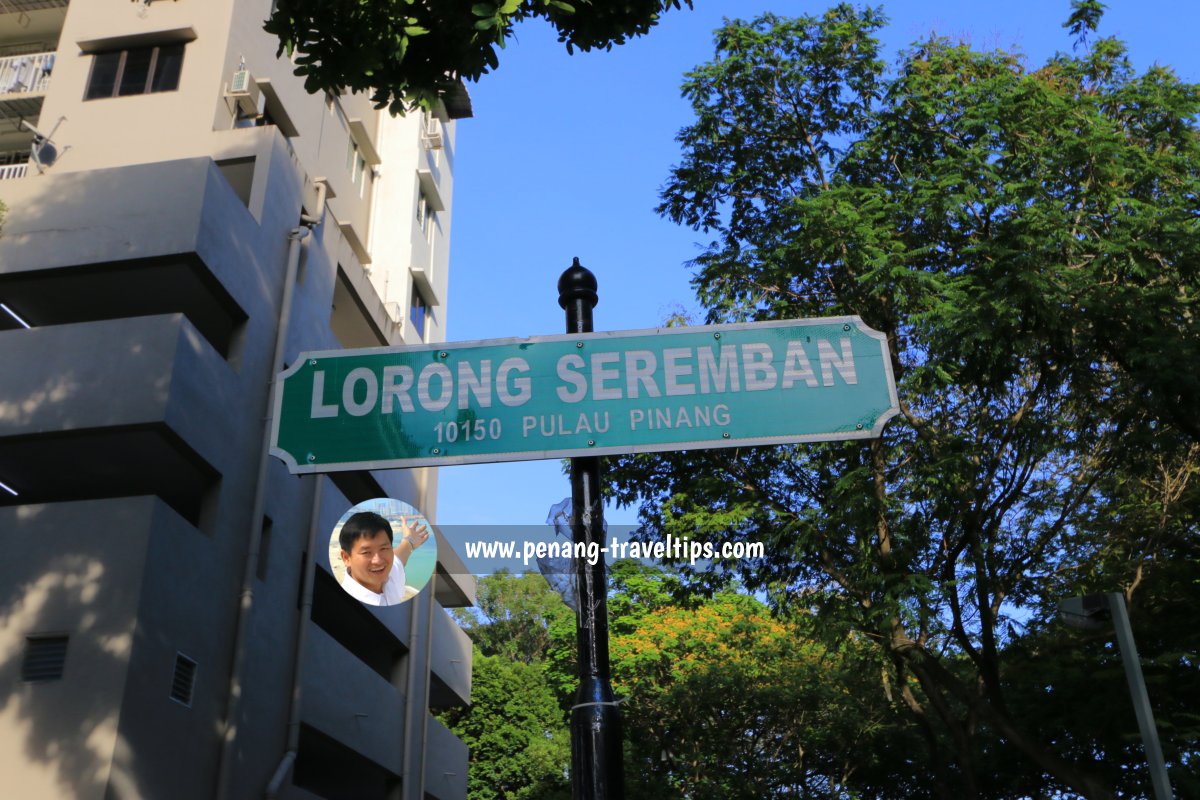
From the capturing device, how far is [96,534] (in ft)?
38.7

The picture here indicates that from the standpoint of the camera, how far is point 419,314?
82.8 feet

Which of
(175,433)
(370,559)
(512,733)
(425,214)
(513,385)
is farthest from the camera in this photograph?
(512,733)

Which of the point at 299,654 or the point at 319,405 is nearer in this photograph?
the point at 319,405

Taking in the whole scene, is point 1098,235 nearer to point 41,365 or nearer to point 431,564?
point 431,564

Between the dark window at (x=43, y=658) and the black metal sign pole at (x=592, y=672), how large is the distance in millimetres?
9782

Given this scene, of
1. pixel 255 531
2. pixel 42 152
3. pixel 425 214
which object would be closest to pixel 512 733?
pixel 425 214

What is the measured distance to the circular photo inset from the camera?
15.1 feet

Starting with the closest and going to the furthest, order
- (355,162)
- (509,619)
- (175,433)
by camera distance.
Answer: (175,433), (355,162), (509,619)

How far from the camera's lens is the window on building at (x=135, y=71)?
17562 millimetres

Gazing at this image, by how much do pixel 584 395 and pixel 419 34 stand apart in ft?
10.3

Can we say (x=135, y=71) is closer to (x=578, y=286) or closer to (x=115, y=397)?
(x=115, y=397)

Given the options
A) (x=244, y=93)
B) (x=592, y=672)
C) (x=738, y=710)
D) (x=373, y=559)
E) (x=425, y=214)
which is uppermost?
(x=425, y=214)

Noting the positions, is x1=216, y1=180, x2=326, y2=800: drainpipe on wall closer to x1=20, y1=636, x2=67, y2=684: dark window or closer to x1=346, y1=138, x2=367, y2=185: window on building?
x1=20, y1=636, x2=67, y2=684: dark window

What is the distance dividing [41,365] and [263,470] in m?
3.07
